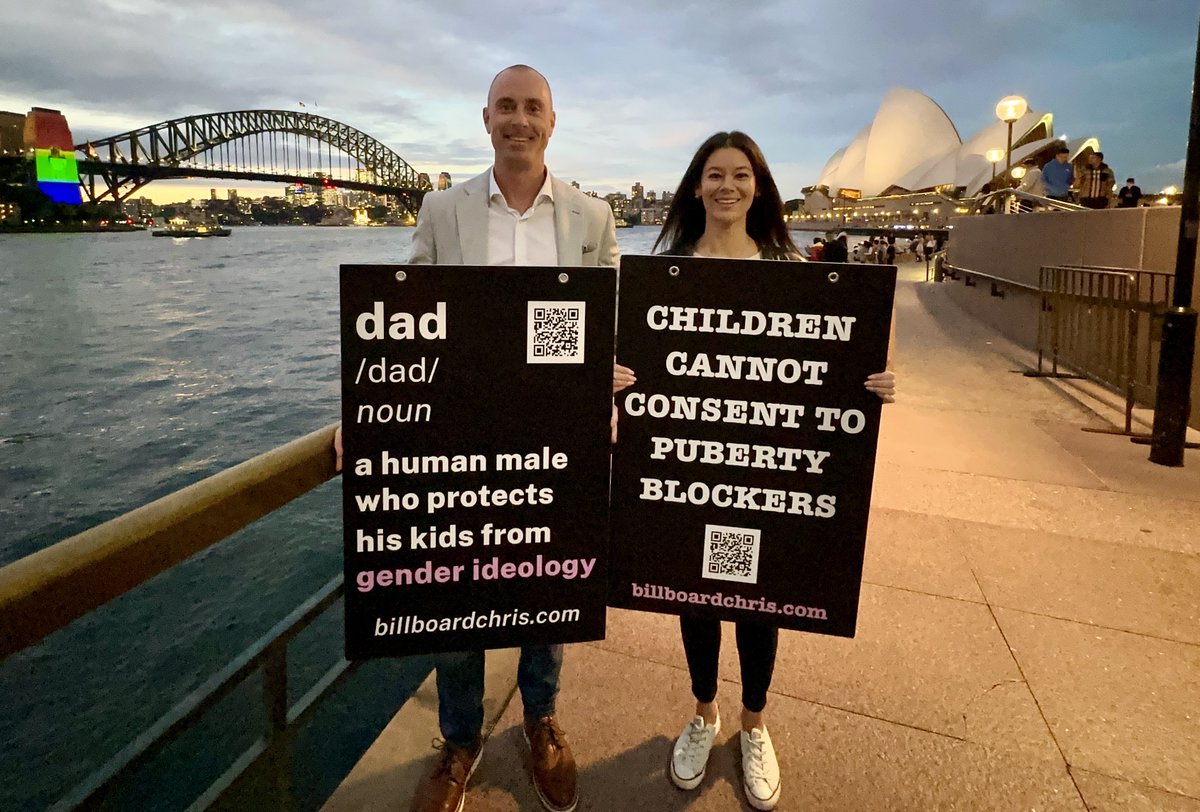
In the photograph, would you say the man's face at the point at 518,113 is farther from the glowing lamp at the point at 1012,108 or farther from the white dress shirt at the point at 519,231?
the glowing lamp at the point at 1012,108

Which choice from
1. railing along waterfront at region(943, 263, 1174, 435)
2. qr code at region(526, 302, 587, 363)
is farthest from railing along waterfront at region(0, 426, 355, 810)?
railing along waterfront at region(943, 263, 1174, 435)

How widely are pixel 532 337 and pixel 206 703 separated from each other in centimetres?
116

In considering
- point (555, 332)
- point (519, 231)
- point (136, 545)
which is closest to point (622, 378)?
point (555, 332)

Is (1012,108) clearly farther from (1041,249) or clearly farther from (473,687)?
(473,687)

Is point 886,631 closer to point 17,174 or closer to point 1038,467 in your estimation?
point 1038,467

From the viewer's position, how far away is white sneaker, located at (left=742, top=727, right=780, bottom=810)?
7.21 ft

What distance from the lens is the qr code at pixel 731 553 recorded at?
6.64 feet

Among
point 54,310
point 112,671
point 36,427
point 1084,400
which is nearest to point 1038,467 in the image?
point 1084,400

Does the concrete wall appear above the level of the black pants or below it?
above

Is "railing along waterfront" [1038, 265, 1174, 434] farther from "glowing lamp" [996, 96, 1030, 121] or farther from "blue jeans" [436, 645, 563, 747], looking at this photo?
"glowing lamp" [996, 96, 1030, 121]

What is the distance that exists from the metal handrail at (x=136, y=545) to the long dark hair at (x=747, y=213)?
→ 1369 mm

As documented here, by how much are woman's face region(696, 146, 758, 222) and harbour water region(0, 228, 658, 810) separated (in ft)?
16.6

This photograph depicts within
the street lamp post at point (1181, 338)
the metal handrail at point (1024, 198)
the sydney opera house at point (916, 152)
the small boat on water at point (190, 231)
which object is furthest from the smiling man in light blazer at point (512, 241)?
the small boat on water at point (190, 231)

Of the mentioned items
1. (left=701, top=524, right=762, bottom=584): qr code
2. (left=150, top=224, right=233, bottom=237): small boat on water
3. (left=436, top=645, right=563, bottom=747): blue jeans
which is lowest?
(left=436, top=645, right=563, bottom=747): blue jeans
